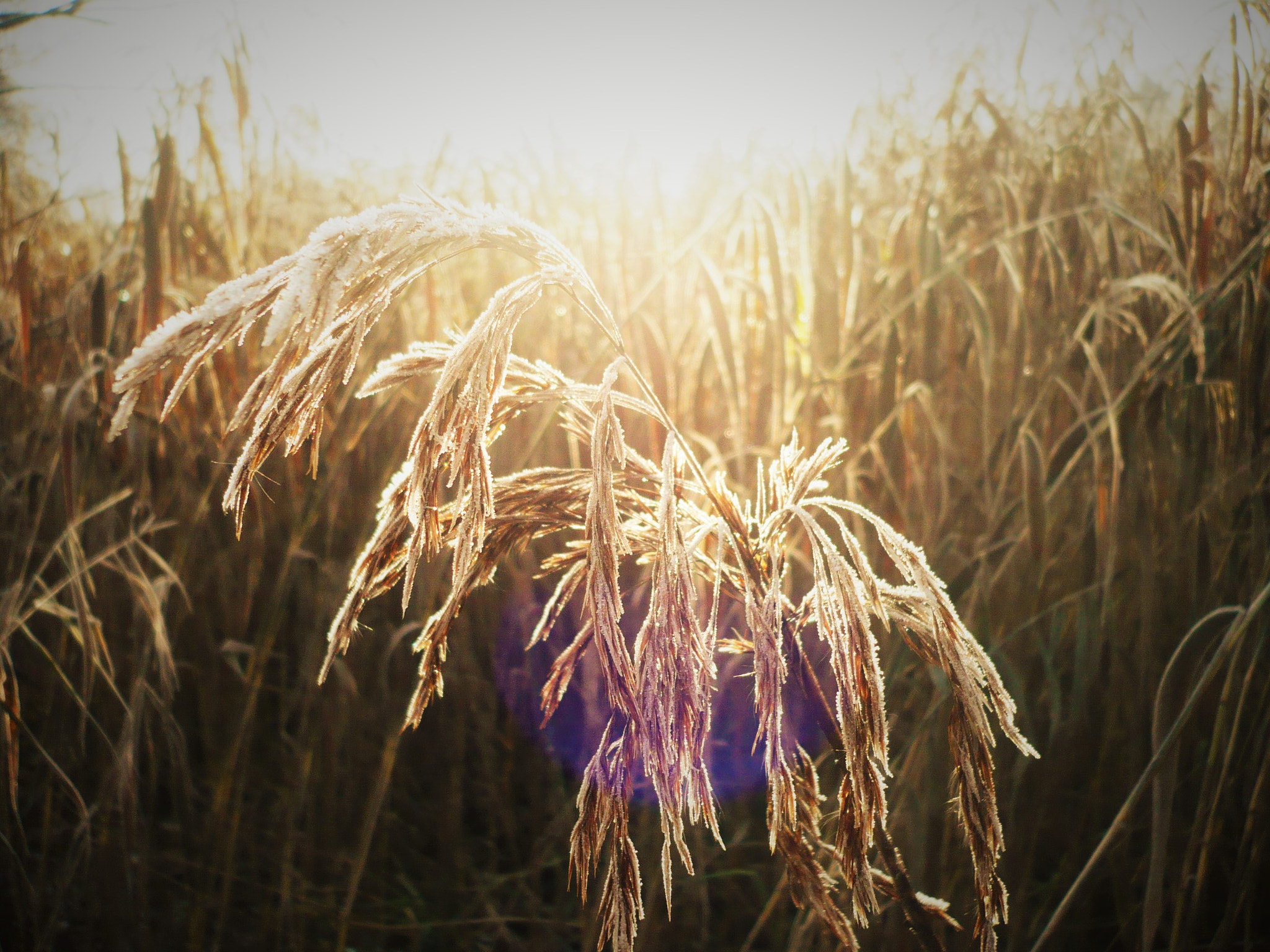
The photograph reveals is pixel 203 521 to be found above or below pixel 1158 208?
below

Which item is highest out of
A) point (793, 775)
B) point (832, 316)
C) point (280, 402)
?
point (832, 316)

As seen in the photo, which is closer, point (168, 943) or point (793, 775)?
point (793, 775)

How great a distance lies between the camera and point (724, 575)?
661mm

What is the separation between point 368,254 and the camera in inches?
16.6

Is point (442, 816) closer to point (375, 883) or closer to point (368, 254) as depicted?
point (375, 883)

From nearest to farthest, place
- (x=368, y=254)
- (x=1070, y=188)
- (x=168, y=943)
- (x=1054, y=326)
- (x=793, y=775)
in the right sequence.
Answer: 1. (x=368, y=254)
2. (x=793, y=775)
3. (x=168, y=943)
4. (x=1054, y=326)
5. (x=1070, y=188)

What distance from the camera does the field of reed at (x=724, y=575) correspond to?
0.58 m

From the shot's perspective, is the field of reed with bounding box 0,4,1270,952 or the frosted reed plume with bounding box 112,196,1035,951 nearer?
the frosted reed plume with bounding box 112,196,1035,951

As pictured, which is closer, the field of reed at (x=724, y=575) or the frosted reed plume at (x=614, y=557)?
the frosted reed plume at (x=614, y=557)

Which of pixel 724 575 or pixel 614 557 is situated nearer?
pixel 614 557

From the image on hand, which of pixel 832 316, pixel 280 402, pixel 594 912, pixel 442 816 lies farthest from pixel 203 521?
pixel 832 316

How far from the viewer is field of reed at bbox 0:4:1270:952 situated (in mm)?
576

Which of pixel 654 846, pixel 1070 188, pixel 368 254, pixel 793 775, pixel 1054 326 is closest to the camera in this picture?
pixel 368 254

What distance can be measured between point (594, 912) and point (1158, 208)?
1452 millimetres
